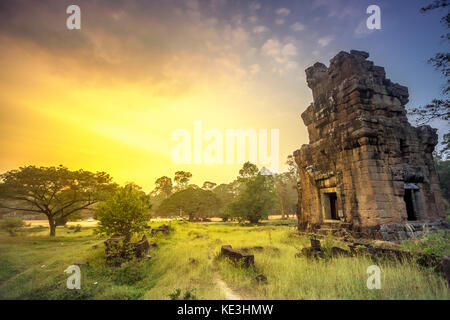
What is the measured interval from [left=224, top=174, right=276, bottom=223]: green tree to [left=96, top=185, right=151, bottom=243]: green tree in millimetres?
20520

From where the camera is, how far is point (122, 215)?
35.3 ft

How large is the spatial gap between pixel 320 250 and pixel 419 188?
6.50m

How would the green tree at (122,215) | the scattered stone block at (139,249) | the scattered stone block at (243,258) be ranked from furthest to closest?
the green tree at (122,215) < the scattered stone block at (139,249) < the scattered stone block at (243,258)

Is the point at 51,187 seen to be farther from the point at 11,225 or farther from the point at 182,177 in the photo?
the point at 182,177

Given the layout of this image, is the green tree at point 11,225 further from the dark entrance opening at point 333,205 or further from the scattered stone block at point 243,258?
the dark entrance opening at point 333,205

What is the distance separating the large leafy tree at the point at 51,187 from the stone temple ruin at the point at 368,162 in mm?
20069

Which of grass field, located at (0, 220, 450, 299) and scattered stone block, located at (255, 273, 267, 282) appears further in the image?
scattered stone block, located at (255, 273, 267, 282)

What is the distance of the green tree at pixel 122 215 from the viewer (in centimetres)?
1060

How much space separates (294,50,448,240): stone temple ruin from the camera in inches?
342

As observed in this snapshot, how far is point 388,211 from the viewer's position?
27.9ft

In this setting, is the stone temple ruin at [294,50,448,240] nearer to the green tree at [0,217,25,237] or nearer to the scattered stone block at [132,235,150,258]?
the scattered stone block at [132,235,150,258]

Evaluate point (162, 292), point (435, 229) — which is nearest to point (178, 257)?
point (162, 292)

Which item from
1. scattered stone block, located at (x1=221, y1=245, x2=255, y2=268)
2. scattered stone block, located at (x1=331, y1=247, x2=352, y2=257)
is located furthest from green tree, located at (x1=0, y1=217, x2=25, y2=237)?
scattered stone block, located at (x1=331, y1=247, x2=352, y2=257)

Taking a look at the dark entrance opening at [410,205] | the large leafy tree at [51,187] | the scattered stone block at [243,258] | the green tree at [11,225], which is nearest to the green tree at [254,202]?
the large leafy tree at [51,187]
